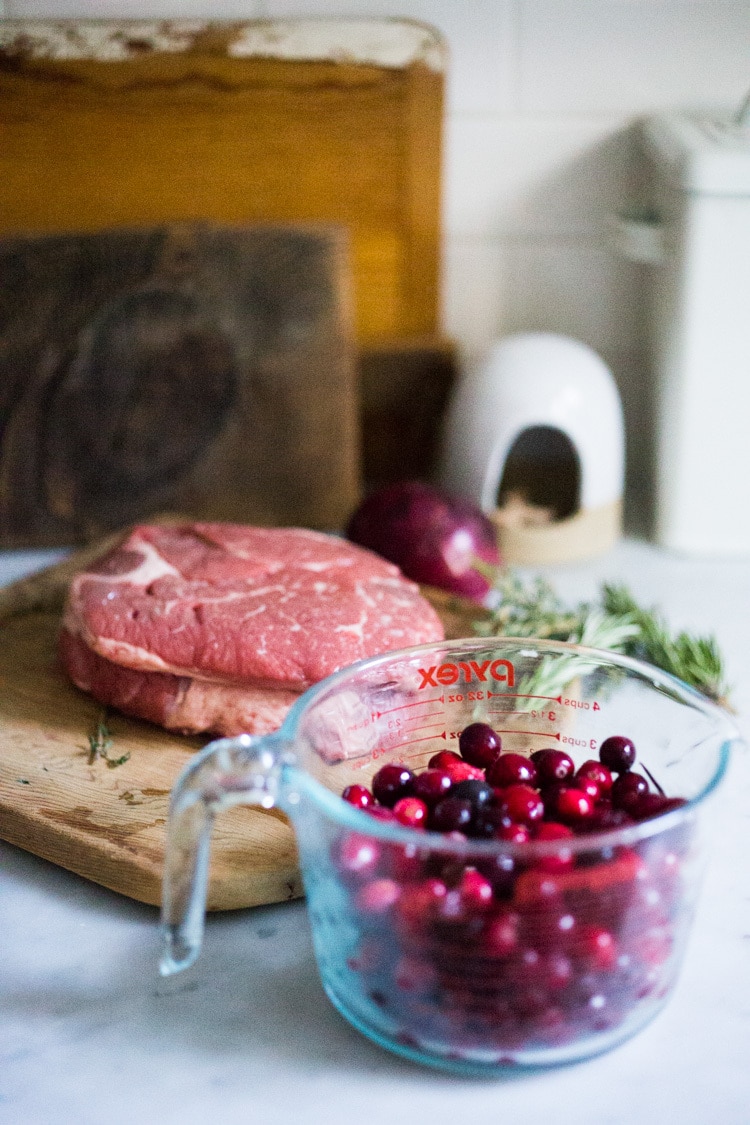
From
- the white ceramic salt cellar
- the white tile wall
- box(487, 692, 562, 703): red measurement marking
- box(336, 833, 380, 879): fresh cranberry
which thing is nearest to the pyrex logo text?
box(487, 692, 562, 703): red measurement marking

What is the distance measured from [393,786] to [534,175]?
3.47ft

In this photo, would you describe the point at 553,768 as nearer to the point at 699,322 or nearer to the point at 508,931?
the point at 508,931

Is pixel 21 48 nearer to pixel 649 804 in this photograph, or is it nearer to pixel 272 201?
pixel 272 201

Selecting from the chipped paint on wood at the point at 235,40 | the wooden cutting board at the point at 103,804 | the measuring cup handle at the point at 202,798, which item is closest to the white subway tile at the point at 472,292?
the chipped paint on wood at the point at 235,40

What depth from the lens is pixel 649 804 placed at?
668 millimetres

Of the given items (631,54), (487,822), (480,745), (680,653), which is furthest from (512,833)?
(631,54)

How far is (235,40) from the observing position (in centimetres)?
137

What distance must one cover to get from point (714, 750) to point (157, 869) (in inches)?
15.1

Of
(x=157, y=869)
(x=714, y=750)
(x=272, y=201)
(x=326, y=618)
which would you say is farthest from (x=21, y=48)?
(x=714, y=750)

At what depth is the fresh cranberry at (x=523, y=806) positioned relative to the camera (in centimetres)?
66

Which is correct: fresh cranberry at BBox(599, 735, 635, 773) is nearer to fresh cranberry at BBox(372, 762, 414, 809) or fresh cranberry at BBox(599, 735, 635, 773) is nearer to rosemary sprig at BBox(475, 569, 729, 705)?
fresh cranberry at BBox(372, 762, 414, 809)

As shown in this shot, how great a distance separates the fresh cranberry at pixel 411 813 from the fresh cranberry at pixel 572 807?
0.26 feet

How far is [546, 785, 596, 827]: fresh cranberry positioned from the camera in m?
0.67

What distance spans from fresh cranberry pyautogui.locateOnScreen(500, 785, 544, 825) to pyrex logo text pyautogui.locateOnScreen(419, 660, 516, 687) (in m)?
0.15
